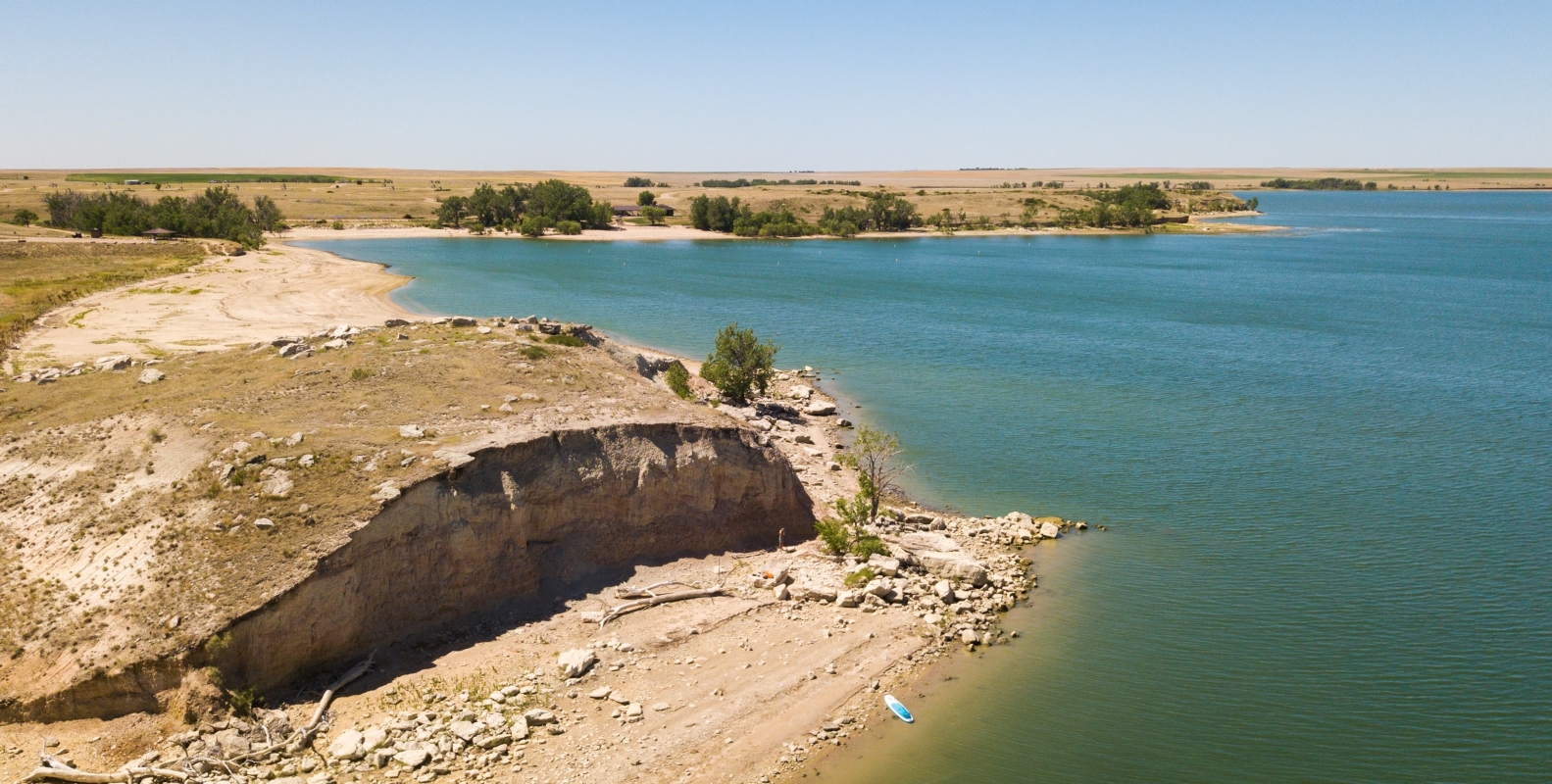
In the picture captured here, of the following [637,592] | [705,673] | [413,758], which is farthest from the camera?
[637,592]

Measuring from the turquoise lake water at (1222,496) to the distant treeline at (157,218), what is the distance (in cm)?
4622

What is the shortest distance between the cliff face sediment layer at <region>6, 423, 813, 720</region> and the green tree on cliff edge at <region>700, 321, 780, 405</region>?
48.4 feet

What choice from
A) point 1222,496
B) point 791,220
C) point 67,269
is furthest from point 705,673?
point 791,220

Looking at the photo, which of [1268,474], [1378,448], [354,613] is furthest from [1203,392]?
[354,613]

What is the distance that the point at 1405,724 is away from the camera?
21.8m

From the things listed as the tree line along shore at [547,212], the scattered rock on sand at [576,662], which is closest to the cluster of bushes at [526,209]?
the tree line along shore at [547,212]

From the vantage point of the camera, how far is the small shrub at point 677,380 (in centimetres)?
3925

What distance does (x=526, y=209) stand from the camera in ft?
519

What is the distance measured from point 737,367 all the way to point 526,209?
405ft

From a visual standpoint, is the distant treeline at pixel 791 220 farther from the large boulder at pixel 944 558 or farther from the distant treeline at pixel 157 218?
the large boulder at pixel 944 558

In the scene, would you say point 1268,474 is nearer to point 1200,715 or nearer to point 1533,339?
point 1200,715

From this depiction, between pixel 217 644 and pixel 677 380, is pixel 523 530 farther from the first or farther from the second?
pixel 677 380

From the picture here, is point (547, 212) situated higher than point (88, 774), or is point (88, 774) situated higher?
point (547, 212)

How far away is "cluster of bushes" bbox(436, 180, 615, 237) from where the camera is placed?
154375 millimetres
